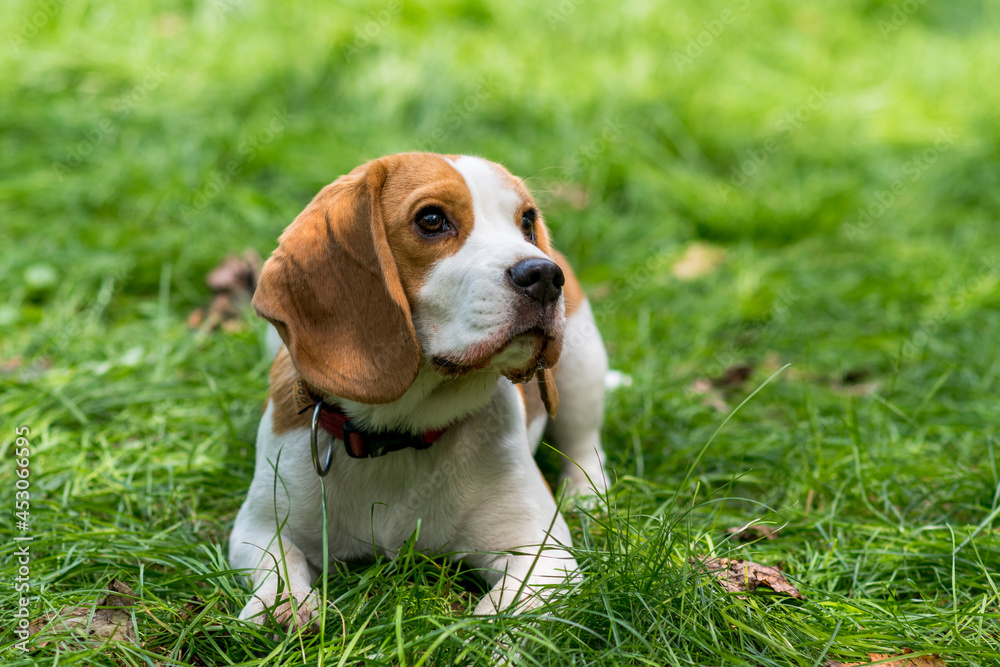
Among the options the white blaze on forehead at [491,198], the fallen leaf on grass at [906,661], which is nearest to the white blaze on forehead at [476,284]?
the white blaze on forehead at [491,198]

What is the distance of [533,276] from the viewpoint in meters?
2.28

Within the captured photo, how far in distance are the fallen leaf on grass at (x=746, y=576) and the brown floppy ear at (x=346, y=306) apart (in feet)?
3.03

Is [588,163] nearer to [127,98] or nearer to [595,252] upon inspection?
[595,252]

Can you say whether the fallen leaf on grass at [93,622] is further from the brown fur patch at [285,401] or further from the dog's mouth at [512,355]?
the dog's mouth at [512,355]

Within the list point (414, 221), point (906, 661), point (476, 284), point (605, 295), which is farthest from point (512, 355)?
point (605, 295)

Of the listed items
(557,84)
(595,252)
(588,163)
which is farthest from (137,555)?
(557,84)

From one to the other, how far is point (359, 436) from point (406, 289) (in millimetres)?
432

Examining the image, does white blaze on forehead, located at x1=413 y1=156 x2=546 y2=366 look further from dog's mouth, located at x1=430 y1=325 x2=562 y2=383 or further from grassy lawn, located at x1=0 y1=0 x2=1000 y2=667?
grassy lawn, located at x1=0 y1=0 x2=1000 y2=667

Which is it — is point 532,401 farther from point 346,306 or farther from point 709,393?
point 709,393

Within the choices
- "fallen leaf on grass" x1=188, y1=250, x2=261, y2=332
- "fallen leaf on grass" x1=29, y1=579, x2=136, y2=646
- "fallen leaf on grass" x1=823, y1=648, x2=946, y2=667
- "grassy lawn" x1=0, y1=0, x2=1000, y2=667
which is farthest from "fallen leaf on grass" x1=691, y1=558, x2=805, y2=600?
"fallen leaf on grass" x1=188, y1=250, x2=261, y2=332

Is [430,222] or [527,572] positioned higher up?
[430,222]

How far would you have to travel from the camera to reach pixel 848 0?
34.8 ft

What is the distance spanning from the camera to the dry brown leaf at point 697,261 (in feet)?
18.8

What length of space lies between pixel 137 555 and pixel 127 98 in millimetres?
4522
